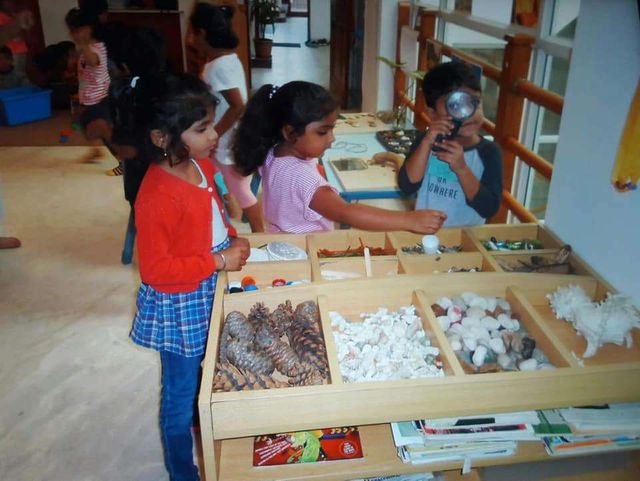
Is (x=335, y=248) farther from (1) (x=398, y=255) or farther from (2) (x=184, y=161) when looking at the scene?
(2) (x=184, y=161)

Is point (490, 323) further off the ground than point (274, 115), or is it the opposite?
point (274, 115)

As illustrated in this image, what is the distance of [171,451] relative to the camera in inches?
57.0

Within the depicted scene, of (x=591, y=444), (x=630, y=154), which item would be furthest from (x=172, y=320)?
(x=630, y=154)

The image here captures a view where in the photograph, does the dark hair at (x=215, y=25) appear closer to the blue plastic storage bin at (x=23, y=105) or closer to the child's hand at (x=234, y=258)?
the child's hand at (x=234, y=258)

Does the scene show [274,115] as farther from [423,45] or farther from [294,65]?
[294,65]

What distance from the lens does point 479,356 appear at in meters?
1.13

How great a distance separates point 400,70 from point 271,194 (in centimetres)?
229

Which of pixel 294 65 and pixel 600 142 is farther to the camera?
pixel 294 65

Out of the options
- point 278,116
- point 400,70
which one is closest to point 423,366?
point 278,116

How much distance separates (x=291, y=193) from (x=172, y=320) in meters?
0.47

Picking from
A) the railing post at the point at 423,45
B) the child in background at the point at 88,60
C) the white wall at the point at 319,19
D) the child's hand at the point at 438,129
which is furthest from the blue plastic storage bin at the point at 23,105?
the white wall at the point at 319,19

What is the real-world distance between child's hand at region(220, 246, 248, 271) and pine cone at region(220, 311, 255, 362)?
0.48ft

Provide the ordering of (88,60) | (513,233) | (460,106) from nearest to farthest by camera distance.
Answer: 1. (460,106)
2. (513,233)
3. (88,60)

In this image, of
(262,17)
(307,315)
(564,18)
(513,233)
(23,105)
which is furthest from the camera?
(262,17)
